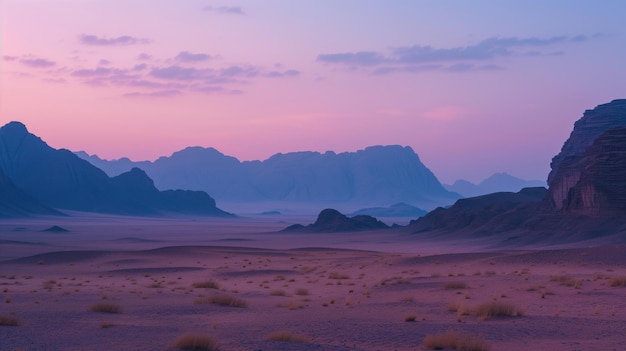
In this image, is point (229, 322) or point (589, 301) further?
point (589, 301)

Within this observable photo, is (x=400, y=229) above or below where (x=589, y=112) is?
below

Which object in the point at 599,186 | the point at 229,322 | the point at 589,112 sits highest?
the point at 589,112

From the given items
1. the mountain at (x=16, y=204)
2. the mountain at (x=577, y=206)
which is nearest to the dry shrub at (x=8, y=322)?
the mountain at (x=577, y=206)

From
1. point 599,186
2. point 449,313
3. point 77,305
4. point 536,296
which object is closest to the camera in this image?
point 449,313

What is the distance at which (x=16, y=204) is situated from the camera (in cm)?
18300

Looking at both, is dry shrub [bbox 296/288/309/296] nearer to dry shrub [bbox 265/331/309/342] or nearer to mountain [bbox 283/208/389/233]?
dry shrub [bbox 265/331/309/342]

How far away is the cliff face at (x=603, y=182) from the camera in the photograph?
8494 cm

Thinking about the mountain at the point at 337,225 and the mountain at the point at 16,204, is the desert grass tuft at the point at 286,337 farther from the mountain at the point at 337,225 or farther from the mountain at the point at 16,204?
the mountain at the point at 16,204

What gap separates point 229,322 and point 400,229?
113254 mm

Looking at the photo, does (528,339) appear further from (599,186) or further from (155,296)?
(599,186)

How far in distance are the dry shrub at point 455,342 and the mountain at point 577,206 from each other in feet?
195

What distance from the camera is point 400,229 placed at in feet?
443

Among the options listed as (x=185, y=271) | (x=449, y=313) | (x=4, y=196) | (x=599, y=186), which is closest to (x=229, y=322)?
(x=449, y=313)

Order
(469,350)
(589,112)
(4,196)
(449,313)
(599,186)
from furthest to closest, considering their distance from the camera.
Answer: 1. (4,196)
2. (589,112)
3. (599,186)
4. (449,313)
5. (469,350)
